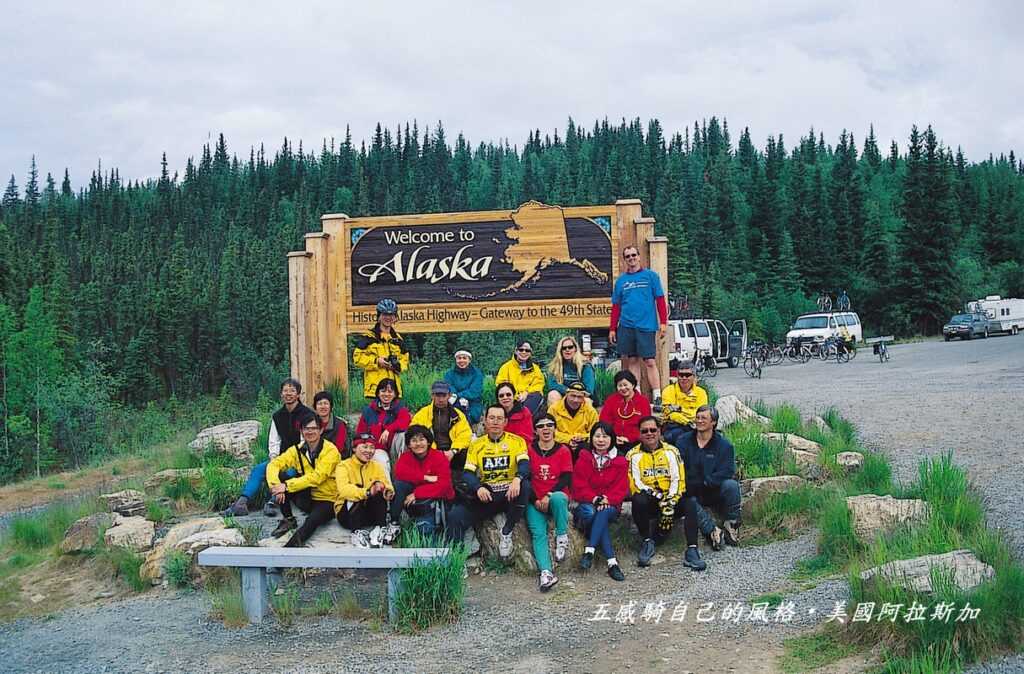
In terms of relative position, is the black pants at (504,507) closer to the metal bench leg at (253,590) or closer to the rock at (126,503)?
the metal bench leg at (253,590)

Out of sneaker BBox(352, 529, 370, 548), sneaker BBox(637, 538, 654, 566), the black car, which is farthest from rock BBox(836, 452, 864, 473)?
the black car

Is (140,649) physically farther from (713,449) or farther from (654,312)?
(654,312)

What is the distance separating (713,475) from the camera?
22.4ft

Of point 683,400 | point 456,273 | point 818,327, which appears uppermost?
point 456,273

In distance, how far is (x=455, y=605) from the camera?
5.59 metres

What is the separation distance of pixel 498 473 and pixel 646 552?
4.08ft

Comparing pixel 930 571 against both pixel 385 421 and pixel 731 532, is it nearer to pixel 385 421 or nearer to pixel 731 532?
pixel 731 532

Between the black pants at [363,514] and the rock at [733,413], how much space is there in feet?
12.8

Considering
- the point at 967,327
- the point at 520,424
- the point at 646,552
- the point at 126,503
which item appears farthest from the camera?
the point at 967,327

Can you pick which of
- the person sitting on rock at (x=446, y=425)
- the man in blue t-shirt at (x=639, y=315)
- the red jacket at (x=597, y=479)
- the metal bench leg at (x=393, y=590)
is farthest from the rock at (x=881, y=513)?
the metal bench leg at (x=393, y=590)

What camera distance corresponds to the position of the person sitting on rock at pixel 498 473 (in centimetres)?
654

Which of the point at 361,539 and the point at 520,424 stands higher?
the point at 520,424

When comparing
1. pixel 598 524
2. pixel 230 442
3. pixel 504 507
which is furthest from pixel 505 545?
pixel 230 442

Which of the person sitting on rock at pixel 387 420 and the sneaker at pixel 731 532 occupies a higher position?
the person sitting on rock at pixel 387 420
